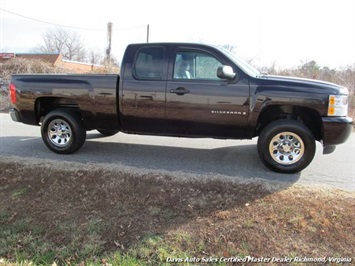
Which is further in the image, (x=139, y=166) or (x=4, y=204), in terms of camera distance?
(x=139, y=166)

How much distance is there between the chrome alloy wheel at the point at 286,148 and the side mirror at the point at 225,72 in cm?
117

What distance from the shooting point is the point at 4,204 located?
399 centimetres

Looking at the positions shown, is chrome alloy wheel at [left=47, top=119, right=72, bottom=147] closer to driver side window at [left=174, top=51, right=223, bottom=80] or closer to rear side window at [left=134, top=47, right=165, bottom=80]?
rear side window at [left=134, top=47, right=165, bottom=80]

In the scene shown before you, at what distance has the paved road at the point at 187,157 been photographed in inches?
196

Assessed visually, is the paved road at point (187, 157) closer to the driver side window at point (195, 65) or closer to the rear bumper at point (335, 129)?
the rear bumper at point (335, 129)

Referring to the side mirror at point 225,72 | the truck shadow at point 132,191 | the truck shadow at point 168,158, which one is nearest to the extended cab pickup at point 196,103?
the side mirror at point 225,72

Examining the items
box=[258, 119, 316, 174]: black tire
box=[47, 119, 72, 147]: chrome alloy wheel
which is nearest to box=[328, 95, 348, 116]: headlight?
box=[258, 119, 316, 174]: black tire

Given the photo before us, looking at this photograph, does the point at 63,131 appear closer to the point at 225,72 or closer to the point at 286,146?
the point at 225,72

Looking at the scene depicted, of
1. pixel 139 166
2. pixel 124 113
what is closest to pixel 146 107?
pixel 124 113

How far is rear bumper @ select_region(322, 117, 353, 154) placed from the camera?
188 inches

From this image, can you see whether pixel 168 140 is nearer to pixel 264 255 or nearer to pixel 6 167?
pixel 6 167

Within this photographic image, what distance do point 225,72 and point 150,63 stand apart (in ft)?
4.42

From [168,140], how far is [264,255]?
15.3 feet

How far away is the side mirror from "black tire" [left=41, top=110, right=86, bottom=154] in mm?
2728
